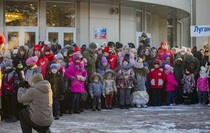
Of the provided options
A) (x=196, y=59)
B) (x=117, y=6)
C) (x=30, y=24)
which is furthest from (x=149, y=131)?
(x=117, y=6)

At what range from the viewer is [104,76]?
484 inches

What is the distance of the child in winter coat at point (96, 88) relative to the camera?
1184 cm

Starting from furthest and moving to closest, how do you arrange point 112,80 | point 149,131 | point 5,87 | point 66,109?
point 112,80, point 66,109, point 5,87, point 149,131

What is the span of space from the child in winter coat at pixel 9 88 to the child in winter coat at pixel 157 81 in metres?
5.35

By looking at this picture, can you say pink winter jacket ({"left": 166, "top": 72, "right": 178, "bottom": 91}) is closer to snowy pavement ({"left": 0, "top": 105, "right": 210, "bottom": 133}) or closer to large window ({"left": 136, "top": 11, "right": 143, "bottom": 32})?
snowy pavement ({"left": 0, "top": 105, "right": 210, "bottom": 133})

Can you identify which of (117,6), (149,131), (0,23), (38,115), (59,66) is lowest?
(149,131)

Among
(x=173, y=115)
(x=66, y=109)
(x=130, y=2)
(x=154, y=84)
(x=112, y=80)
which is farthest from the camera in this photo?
(x=130, y=2)

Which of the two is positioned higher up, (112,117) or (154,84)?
(154,84)

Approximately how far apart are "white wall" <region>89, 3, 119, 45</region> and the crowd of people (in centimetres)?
515

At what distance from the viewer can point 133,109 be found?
1214cm

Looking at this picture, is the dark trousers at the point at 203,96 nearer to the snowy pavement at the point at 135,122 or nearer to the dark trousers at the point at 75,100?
the snowy pavement at the point at 135,122

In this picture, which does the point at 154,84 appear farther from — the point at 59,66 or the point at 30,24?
the point at 30,24

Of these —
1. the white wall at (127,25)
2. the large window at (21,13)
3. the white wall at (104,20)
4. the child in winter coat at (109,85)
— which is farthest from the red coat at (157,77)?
the large window at (21,13)

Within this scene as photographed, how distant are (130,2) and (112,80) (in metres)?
8.82
